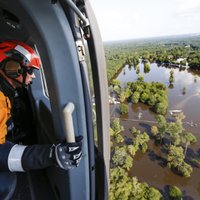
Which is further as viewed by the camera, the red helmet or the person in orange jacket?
the red helmet

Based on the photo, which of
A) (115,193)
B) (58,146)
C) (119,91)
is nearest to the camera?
(58,146)

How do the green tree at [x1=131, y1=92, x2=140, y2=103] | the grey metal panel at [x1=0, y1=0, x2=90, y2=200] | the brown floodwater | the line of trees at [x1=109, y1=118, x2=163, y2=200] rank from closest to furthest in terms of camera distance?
the grey metal panel at [x1=0, y1=0, x2=90, y2=200], the line of trees at [x1=109, y1=118, x2=163, y2=200], the brown floodwater, the green tree at [x1=131, y1=92, x2=140, y2=103]

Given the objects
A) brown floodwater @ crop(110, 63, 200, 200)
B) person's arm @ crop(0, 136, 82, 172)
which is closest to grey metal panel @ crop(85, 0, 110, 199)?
person's arm @ crop(0, 136, 82, 172)

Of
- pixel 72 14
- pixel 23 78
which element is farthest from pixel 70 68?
pixel 23 78

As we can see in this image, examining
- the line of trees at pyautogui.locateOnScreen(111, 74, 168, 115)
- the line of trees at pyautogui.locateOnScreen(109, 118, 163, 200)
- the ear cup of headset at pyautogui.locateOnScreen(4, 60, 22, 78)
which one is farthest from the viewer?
the line of trees at pyautogui.locateOnScreen(111, 74, 168, 115)

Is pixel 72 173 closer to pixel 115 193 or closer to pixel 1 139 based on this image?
pixel 1 139

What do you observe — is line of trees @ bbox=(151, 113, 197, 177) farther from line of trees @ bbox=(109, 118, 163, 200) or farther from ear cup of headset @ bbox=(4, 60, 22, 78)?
ear cup of headset @ bbox=(4, 60, 22, 78)

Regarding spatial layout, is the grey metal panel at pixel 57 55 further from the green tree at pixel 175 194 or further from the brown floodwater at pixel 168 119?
the brown floodwater at pixel 168 119
